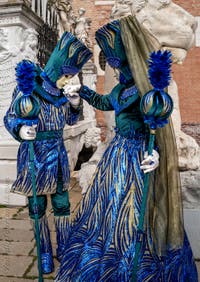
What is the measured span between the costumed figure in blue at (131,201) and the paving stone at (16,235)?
4.51ft

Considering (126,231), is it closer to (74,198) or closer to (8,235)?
(8,235)

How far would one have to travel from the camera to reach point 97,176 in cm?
214

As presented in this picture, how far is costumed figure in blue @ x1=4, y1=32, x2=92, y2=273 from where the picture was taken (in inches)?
90.8

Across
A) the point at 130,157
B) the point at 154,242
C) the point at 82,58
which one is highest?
the point at 82,58

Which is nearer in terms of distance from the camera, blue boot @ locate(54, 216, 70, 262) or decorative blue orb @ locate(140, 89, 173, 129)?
decorative blue orb @ locate(140, 89, 173, 129)

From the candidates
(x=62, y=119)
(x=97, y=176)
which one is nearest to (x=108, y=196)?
(x=97, y=176)

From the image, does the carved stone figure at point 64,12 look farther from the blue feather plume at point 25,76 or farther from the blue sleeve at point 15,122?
the blue feather plume at point 25,76

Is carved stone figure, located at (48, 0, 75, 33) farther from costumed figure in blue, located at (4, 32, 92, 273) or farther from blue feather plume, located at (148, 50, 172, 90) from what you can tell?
blue feather plume, located at (148, 50, 172, 90)

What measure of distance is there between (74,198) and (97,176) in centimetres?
283

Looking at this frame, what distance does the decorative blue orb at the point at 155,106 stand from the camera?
1694 millimetres

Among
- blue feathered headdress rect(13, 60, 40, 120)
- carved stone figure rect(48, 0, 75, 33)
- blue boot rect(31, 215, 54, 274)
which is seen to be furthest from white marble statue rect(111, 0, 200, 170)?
carved stone figure rect(48, 0, 75, 33)

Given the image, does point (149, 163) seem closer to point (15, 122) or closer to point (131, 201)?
point (131, 201)

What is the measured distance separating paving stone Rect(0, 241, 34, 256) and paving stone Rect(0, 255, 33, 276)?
0.26 ft

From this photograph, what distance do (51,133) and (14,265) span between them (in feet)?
3.76
